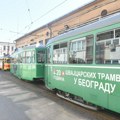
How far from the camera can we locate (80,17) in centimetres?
2811

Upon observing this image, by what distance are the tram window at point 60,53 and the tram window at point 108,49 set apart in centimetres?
278

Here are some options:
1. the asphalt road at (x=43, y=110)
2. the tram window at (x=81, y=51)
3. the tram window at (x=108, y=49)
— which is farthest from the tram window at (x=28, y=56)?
the tram window at (x=108, y=49)

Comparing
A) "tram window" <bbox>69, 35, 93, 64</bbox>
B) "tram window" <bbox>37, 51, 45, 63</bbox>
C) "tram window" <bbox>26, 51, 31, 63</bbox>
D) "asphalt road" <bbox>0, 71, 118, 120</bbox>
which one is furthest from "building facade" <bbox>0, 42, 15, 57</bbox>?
"tram window" <bbox>69, 35, 93, 64</bbox>

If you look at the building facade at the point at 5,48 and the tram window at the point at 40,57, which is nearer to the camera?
the tram window at the point at 40,57

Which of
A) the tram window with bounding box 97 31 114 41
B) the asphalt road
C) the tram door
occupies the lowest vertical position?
the asphalt road

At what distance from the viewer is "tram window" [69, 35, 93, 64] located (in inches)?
349

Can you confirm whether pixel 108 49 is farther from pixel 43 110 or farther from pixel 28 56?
pixel 28 56

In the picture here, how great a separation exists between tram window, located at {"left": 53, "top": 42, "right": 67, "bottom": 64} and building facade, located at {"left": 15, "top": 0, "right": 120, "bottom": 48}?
3.15 metres

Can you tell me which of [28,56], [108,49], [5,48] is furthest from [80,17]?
[5,48]

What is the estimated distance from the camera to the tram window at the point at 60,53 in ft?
36.2

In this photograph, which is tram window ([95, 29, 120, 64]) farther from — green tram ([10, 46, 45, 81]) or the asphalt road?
green tram ([10, 46, 45, 81])

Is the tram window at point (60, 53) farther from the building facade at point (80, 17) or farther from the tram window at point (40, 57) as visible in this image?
the tram window at point (40, 57)

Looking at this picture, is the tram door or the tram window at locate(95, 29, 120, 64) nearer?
the tram window at locate(95, 29, 120, 64)

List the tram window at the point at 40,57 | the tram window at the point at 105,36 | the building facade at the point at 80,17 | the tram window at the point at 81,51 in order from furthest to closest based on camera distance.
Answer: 1. the building facade at the point at 80,17
2. the tram window at the point at 40,57
3. the tram window at the point at 81,51
4. the tram window at the point at 105,36
